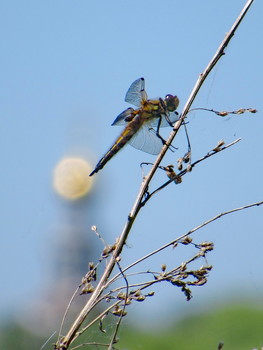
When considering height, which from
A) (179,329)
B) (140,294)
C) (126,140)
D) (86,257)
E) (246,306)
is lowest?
(140,294)

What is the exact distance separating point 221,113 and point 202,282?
53 centimetres

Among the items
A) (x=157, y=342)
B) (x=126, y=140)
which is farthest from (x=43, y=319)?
(x=157, y=342)

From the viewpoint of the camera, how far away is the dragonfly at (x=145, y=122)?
286 centimetres

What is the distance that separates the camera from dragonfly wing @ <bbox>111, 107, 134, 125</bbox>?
9.42 feet

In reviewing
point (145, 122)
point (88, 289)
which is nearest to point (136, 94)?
point (145, 122)

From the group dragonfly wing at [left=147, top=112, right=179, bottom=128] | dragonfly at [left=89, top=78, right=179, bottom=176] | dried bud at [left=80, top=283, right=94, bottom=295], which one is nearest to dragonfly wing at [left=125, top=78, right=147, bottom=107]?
dragonfly at [left=89, top=78, right=179, bottom=176]

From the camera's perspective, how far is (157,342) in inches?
384

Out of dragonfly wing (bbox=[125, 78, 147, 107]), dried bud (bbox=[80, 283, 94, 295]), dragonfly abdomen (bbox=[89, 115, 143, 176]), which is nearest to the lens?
dried bud (bbox=[80, 283, 94, 295])

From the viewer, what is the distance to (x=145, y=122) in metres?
2.93

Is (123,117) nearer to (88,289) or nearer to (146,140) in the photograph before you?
(146,140)

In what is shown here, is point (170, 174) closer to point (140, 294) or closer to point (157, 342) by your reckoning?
point (140, 294)

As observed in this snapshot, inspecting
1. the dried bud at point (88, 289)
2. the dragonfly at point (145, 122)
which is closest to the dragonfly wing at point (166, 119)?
the dragonfly at point (145, 122)

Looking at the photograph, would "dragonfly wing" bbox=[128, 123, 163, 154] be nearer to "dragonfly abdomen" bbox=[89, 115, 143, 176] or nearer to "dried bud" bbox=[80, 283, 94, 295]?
"dragonfly abdomen" bbox=[89, 115, 143, 176]

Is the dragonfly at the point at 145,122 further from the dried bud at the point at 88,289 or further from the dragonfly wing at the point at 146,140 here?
the dried bud at the point at 88,289
